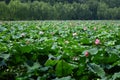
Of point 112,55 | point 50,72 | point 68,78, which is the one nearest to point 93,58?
point 112,55

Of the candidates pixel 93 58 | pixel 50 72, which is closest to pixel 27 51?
pixel 50 72

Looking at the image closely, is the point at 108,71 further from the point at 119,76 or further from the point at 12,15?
the point at 12,15

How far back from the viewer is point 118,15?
74812 millimetres

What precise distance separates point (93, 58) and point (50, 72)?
333 mm

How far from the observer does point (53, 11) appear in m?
59.6

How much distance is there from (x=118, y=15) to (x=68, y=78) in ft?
245

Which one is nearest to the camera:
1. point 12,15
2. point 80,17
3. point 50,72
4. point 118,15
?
point 50,72

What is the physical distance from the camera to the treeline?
4844cm

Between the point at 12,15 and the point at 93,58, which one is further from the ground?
the point at 93,58

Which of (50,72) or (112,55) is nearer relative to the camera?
(50,72)

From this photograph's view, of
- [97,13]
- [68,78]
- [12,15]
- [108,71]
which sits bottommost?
[97,13]

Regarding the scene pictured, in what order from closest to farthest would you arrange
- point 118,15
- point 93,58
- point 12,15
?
point 93,58
point 12,15
point 118,15

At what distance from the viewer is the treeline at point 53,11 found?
48.4 meters

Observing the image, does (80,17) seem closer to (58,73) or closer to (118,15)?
(118,15)
